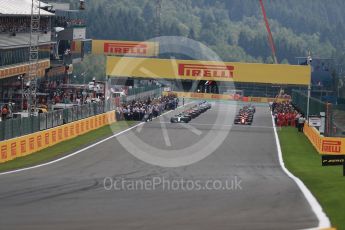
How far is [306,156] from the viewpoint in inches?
1587

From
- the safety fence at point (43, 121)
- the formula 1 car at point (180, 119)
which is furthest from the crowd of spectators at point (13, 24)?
the formula 1 car at point (180, 119)

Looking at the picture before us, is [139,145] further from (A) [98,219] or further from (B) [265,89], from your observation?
(B) [265,89]

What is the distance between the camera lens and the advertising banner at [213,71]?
94.1 m

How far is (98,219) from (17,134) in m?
20.3

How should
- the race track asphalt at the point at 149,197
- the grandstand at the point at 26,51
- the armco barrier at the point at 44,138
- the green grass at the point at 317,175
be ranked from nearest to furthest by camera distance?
1. the race track asphalt at the point at 149,197
2. the green grass at the point at 317,175
3. the armco barrier at the point at 44,138
4. the grandstand at the point at 26,51

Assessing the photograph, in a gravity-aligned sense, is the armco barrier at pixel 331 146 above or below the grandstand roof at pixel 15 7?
below

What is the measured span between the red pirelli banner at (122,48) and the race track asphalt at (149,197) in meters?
88.4

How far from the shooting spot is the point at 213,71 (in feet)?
311

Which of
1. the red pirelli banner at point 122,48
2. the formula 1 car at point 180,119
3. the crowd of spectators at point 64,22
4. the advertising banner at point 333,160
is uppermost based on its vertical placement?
the crowd of spectators at point 64,22

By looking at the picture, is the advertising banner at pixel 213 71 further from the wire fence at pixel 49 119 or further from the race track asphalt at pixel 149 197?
the race track asphalt at pixel 149 197

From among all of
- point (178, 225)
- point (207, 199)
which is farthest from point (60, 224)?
point (207, 199)

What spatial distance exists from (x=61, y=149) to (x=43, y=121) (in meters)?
1.96

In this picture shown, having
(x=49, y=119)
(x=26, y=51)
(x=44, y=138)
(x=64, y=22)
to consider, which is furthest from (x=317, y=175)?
(x=64, y=22)

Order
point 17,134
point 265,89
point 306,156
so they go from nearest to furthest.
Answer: point 17,134
point 306,156
point 265,89
